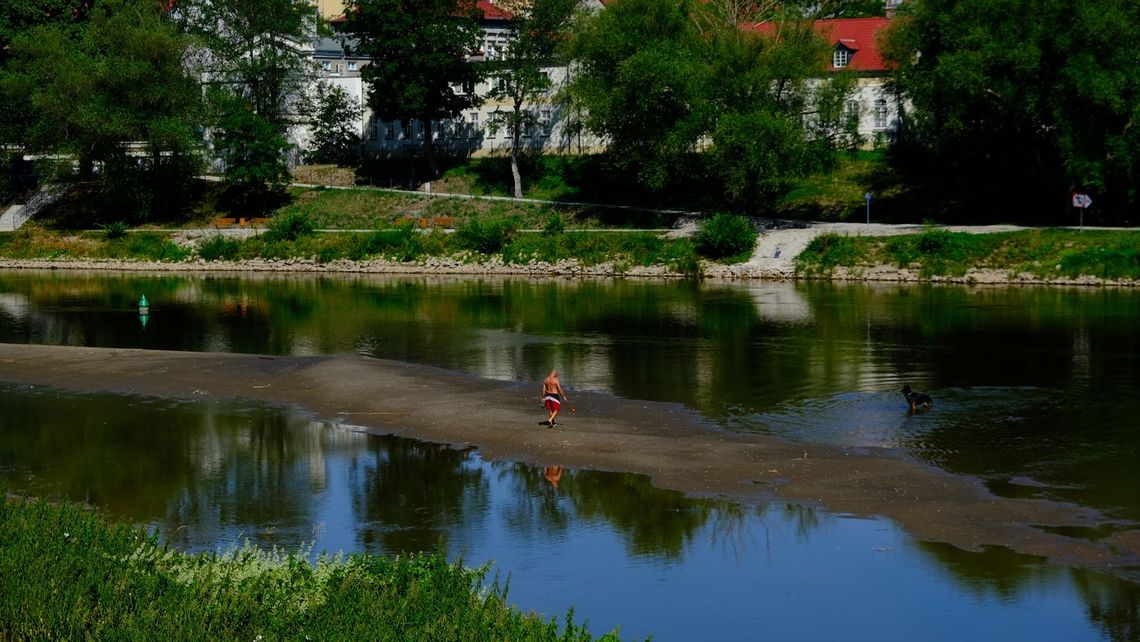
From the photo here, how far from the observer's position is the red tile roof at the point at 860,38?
104688 millimetres

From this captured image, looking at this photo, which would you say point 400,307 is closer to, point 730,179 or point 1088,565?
point 730,179

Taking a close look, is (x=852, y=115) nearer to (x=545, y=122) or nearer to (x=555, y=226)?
(x=555, y=226)

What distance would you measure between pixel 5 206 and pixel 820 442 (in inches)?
3879

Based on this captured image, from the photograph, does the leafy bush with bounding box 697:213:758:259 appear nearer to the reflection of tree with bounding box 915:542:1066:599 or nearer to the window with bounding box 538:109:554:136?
the window with bounding box 538:109:554:136

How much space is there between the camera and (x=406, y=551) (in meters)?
25.6

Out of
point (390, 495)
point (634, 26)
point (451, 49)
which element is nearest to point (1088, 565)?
point (390, 495)

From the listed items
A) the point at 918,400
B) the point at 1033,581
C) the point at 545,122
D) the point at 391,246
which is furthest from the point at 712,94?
the point at 1033,581

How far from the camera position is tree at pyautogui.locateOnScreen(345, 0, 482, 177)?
10338 cm

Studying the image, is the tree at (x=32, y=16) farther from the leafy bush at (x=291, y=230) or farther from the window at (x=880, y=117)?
the window at (x=880, y=117)

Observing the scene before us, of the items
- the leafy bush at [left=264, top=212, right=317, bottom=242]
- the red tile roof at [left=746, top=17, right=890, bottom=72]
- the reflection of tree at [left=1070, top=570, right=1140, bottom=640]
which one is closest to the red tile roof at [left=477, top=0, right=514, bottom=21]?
the red tile roof at [left=746, top=17, right=890, bottom=72]

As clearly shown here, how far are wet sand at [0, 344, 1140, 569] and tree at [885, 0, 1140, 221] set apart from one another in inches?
1817

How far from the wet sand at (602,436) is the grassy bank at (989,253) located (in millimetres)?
42165

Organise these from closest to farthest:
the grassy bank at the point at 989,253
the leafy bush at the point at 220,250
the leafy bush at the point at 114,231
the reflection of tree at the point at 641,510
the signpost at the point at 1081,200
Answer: the reflection of tree at the point at 641,510, the grassy bank at the point at 989,253, the signpost at the point at 1081,200, the leafy bush at the point at 220,250, the leafy bush at the point at 114,231

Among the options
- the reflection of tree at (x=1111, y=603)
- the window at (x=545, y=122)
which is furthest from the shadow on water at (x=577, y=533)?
the window at (x=545, y=122)
